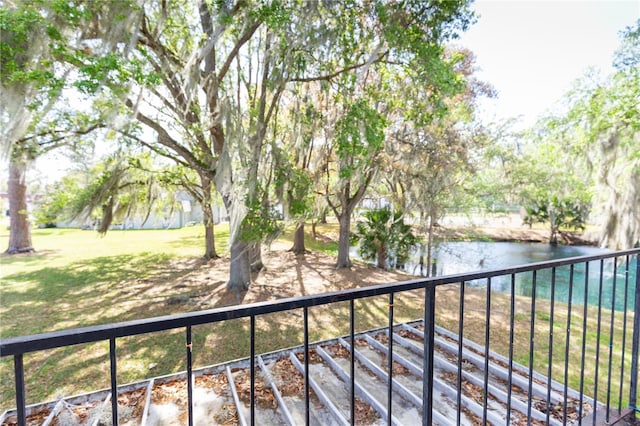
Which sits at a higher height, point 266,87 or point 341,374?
point 266,87

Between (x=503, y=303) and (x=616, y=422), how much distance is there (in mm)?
5221

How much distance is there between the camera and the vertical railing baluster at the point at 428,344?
A: 107 centimetres

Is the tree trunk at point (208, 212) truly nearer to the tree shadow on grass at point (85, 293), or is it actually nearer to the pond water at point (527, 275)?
the tree shadow on grass at point (85, 293)

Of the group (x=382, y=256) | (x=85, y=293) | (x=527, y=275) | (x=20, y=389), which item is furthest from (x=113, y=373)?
(x=527, y=275)

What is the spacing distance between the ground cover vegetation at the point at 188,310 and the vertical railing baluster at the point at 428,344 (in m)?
0.90

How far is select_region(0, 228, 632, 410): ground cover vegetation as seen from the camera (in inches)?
143

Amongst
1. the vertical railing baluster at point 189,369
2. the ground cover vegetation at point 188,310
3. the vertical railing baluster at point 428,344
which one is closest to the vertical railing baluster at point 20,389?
the vertical railing baluster at point 189,369

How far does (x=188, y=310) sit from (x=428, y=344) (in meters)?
4.89

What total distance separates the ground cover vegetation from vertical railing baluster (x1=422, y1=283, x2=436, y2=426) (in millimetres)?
896

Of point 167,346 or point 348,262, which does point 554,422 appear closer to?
point 167,346

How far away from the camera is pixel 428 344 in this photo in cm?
110

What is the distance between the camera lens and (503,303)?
639 cm

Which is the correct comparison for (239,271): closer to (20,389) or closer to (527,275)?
(20,389)

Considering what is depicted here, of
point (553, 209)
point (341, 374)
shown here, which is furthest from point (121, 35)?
point (553, 209)
